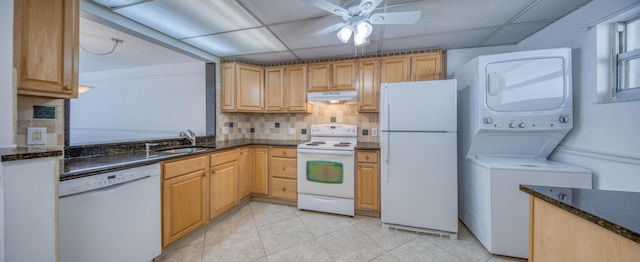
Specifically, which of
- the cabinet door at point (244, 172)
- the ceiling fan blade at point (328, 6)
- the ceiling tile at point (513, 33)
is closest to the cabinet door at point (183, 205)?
the cabinet door at point (244, 172)

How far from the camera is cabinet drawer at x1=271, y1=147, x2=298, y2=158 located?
2756mm

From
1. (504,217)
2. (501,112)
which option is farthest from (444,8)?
(504,217)

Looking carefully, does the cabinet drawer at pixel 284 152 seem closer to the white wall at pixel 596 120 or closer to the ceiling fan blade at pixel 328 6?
the ceiling fan blade at pixel 328 6

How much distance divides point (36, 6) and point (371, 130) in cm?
314

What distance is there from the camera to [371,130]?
3.05 metres

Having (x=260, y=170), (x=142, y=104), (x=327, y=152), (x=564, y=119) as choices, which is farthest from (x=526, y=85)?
(x=142, y=104)

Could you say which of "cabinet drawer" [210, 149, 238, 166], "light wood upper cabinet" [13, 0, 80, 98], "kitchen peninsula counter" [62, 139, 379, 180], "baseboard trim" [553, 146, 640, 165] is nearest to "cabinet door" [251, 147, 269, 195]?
"cabinet drawer" [210, 149, 238, 166]

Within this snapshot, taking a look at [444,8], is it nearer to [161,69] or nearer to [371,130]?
[371,130]

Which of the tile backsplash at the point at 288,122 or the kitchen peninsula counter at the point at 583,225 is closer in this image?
the kitchen peninsula counter at the point at 583,225

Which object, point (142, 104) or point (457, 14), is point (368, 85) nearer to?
point (457, 14)

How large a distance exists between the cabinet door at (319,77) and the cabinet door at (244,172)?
4.21ft

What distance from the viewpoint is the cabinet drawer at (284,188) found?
2.76 m

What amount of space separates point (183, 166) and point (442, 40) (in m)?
3.06

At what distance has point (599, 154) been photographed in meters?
1.52
